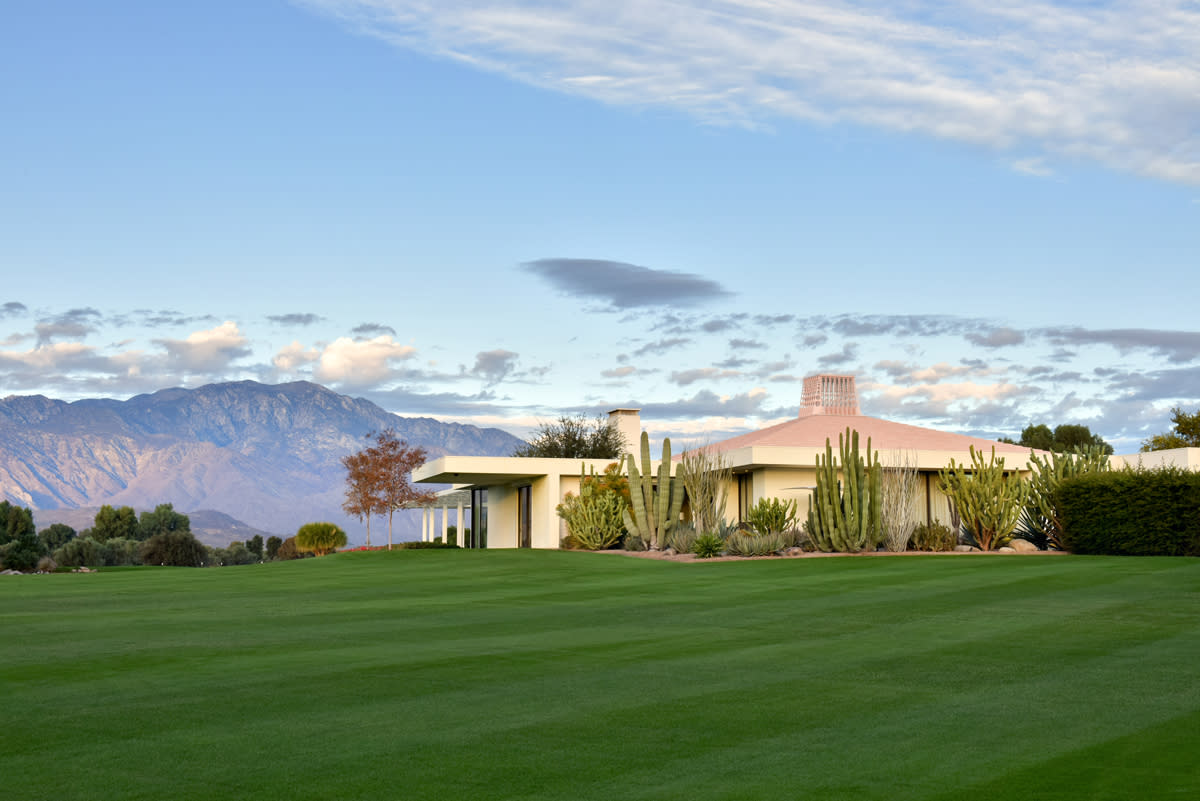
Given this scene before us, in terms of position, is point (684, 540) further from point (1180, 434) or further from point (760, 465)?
point (1180, 434)

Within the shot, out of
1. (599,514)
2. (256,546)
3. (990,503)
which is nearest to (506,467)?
Result: (599,514)

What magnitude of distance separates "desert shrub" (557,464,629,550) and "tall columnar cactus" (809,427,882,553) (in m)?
7.56

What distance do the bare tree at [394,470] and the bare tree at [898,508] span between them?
25.3 metres

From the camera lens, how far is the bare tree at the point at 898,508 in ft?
90.6

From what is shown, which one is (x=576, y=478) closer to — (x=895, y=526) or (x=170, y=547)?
(x=895, y=526)

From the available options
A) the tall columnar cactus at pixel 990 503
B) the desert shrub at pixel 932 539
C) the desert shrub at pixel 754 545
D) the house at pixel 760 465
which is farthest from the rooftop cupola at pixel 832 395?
the desert shrub at pixel 754 545

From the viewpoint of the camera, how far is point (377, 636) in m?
13.0

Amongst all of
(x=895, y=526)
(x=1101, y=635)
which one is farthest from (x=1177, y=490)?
(x=1101, y=635)

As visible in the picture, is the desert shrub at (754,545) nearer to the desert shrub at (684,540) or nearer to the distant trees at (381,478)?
the desert shrub at (684,540)

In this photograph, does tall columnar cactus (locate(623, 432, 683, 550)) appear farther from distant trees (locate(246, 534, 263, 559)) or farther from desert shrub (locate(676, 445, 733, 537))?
distant trees (locate(246, 534, 263, 559))

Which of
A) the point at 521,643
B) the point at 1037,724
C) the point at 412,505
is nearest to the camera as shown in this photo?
the point at 1037,724

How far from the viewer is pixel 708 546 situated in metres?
27.4

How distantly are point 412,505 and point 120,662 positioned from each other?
41.0m

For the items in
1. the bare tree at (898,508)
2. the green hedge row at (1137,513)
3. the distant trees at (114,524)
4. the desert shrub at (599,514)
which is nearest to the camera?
the green hedge row at (1137,513)
